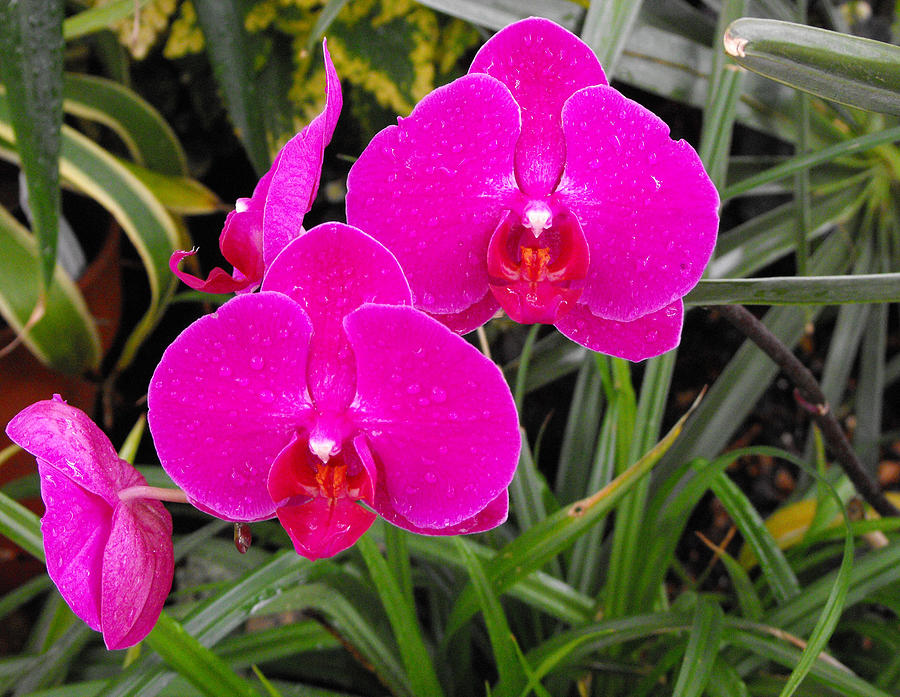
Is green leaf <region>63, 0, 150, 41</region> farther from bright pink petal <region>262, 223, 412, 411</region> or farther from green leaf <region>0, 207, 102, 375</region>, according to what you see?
bright pink petal <region>262, 223, 412, 411</region>

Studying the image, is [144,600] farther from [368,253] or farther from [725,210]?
[725,210]

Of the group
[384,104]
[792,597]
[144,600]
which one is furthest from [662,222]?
[384,104]

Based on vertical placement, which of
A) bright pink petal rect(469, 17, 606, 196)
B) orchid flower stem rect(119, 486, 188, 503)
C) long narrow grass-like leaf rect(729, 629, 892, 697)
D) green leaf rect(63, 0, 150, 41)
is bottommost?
long narrow grass-like leaf rect(729, 629, 892, 697)

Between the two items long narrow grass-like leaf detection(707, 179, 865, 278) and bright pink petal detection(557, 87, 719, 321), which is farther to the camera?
long narrow grass-like leaf detection(707, 179, 865, 278)

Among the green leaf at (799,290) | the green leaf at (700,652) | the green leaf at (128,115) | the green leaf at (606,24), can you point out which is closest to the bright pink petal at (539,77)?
the green leaf at (799,290)

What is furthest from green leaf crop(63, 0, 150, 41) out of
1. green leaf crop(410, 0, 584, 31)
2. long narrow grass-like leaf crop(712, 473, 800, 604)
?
long narrow grass-like leaf crop(712, 473, 800, 604)

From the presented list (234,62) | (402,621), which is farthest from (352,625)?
(234,62)

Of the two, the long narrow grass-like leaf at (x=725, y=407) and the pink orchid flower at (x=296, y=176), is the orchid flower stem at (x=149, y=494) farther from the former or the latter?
the long narrow grass-like leaf at (x=725, y=407)

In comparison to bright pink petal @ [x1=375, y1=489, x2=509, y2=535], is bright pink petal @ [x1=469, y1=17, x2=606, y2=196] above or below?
above
